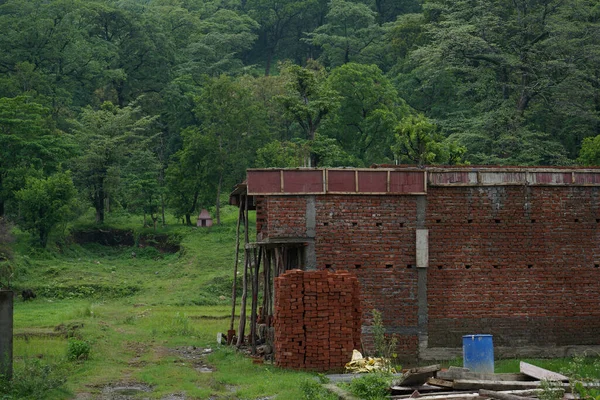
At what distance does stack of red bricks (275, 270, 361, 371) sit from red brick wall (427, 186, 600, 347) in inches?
174

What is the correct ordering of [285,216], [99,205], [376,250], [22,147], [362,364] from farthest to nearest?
[99,205] < [22,147] < [376,250] < [285,216] < [362,364]

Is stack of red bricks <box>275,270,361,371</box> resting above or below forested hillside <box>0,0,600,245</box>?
below

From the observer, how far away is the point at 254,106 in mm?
55969

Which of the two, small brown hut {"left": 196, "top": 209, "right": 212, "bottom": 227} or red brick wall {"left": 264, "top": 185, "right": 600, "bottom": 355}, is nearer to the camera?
red brick wall {"left": 264, "top": 185, "right": 600, "bottom": 355}

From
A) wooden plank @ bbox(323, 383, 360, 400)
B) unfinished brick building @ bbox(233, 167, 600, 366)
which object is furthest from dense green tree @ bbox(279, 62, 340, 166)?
wooden plank @ bbox(323, 383, 360, 400)

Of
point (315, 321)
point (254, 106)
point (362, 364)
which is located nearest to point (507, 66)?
point (254, 106)

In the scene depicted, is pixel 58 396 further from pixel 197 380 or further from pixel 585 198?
pixel 585 198

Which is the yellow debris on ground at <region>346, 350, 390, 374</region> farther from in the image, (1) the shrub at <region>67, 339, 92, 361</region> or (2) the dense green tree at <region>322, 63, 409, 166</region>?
(2) the dense green tree at <region>322, 63, 409, 166</region>

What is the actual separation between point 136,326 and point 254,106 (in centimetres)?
2700

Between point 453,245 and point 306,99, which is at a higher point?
point 306,99

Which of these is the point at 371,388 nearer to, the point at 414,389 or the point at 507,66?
the point at 414,389

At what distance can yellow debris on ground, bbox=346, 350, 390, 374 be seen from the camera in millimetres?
19516

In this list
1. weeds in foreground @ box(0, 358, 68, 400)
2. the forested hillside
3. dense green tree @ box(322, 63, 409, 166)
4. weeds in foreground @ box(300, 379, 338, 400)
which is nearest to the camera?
weeds in foreground @ box(300, 379, 338, 400)

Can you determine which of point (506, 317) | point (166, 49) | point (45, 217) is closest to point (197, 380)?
point (506, 317)
